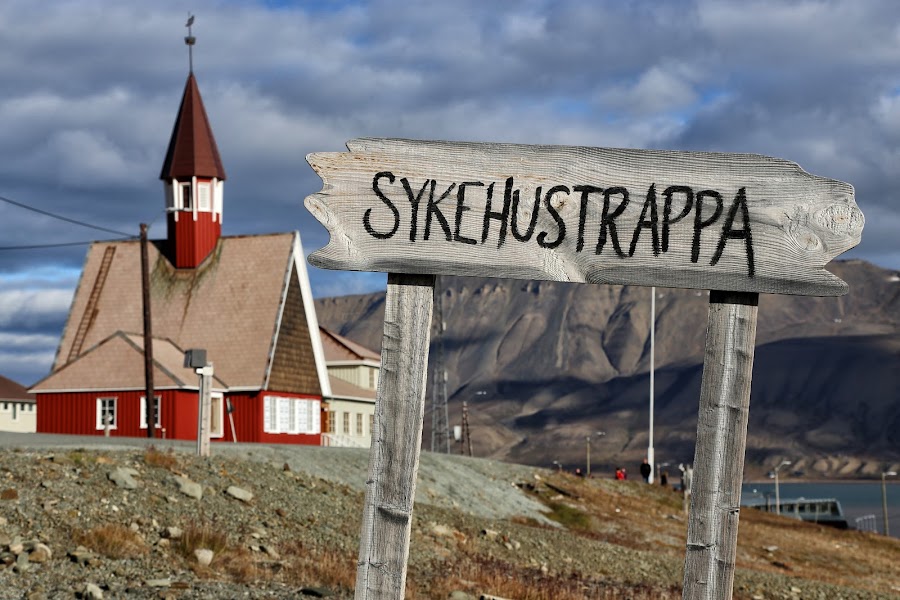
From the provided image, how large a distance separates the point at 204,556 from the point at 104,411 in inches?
1309

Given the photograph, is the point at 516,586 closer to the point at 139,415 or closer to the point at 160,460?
the point at 160,460

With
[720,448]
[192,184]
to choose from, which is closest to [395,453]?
[720,448]

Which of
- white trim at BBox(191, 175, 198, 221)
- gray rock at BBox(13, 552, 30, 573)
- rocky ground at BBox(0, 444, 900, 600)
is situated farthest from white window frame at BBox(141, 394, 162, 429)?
gray rock at BBox(13, 552, 30, 573)

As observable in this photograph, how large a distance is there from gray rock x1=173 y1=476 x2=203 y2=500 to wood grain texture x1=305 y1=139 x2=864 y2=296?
11.3 meters

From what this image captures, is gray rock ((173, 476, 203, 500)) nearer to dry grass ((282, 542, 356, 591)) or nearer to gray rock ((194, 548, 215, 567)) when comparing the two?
dry grass ((282, 542, 356, 591))

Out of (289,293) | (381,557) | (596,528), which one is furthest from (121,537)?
(289,293)

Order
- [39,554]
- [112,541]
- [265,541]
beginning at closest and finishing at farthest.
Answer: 1. [39,554]
2. [112,541]
3. [265,541]

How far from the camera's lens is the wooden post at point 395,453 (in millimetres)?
5488

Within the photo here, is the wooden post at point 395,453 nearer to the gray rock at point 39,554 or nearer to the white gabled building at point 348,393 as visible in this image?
the gray rock at point 39,554

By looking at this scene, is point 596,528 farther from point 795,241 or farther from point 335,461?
point 795,241

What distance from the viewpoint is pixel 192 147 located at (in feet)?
165

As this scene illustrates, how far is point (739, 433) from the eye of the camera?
536 cm

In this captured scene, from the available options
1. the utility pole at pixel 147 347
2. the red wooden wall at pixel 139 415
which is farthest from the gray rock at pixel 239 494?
the red wooden wall at pixel 139 415

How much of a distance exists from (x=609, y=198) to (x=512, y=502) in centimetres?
2559
